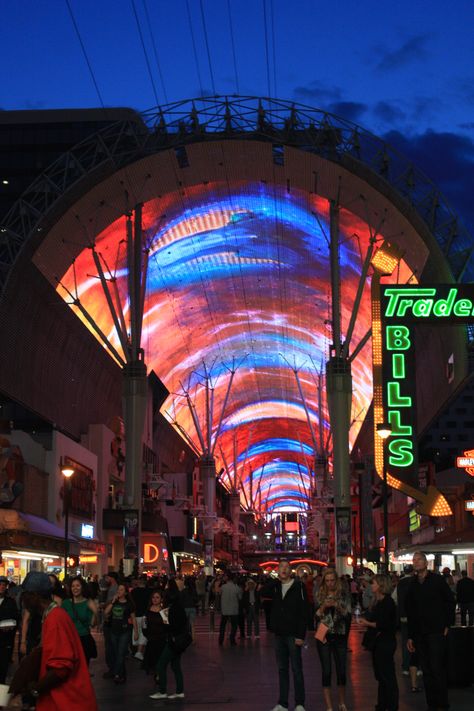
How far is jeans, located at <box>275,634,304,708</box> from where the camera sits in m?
12.1

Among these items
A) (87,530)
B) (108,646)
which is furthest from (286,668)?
(87,530)

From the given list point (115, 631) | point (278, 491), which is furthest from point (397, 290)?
point (278, 491)

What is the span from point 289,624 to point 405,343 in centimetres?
2198

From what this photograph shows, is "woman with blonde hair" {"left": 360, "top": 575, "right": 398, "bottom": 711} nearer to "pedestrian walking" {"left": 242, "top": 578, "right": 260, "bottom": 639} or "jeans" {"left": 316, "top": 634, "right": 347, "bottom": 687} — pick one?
"jeans" {"left": 316, "top": 634, "right": 347, "bottom": 687}

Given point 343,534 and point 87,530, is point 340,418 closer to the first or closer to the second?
point 343,534

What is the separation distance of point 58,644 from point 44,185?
Result: 39755mm

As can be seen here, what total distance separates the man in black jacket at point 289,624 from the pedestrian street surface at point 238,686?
60 cm

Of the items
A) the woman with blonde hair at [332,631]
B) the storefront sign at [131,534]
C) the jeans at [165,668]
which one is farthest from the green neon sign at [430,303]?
the woman with blonde hair at [332,631]

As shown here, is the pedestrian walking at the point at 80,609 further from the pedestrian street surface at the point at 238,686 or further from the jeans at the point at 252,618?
the jeans at the point at 252,618

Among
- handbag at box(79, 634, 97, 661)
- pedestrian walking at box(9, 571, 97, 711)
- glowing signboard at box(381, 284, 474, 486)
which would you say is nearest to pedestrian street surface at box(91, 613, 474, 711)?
handbag at box(79, 634, 97, 661)

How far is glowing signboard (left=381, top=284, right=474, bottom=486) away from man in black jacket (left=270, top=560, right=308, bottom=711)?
1929cm

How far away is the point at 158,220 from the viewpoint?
5184 cm

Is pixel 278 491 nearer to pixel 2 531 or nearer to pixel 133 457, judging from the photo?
pixel 133 457

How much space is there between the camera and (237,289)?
221 feet
